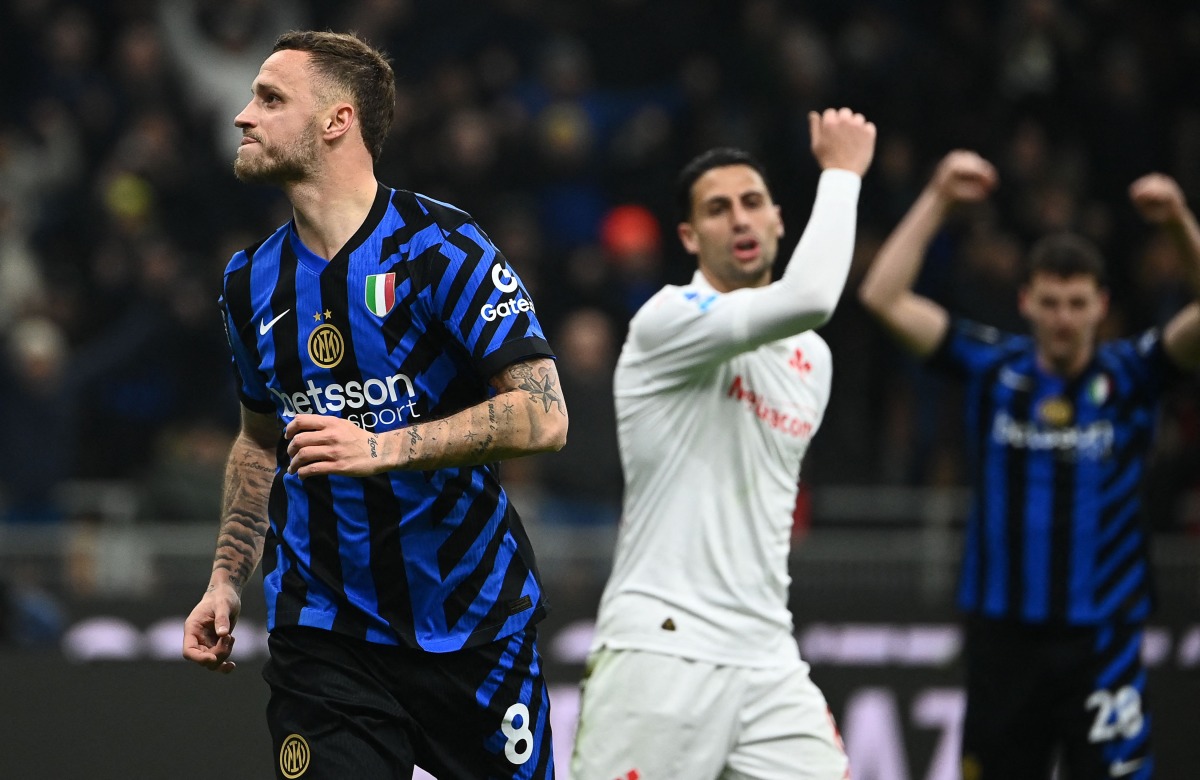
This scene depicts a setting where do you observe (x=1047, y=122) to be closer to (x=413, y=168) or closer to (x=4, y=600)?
(x=413, y=168)

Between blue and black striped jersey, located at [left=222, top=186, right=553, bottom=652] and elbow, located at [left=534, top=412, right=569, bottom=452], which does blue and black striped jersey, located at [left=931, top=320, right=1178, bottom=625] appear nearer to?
blue and black striped jersey, located at [left=222, top=186, right=553, bottom=652]

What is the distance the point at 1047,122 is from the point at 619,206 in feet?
10.7

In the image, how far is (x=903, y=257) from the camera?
647 centimetres

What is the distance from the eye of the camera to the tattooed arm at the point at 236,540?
13.3ft

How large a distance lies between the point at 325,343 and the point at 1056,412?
3490 mm

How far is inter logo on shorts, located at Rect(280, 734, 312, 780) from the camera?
153 inches

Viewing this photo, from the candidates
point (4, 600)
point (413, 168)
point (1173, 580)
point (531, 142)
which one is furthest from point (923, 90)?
point (4, 600)

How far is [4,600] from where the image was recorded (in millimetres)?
8570

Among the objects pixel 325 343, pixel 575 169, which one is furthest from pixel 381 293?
pixel 575 169

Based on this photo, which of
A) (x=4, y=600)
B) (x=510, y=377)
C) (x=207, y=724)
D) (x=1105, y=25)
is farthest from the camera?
(x=1105, y=25)

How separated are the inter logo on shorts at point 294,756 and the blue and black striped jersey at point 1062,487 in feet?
10.8

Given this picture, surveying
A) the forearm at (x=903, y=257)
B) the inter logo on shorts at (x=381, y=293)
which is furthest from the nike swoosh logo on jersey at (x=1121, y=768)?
the inter logo on shorts at (x=381, y=293)

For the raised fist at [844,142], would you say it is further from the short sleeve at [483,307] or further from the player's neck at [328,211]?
the player's neck at [328,211]

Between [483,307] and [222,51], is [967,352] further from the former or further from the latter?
[222,51]
